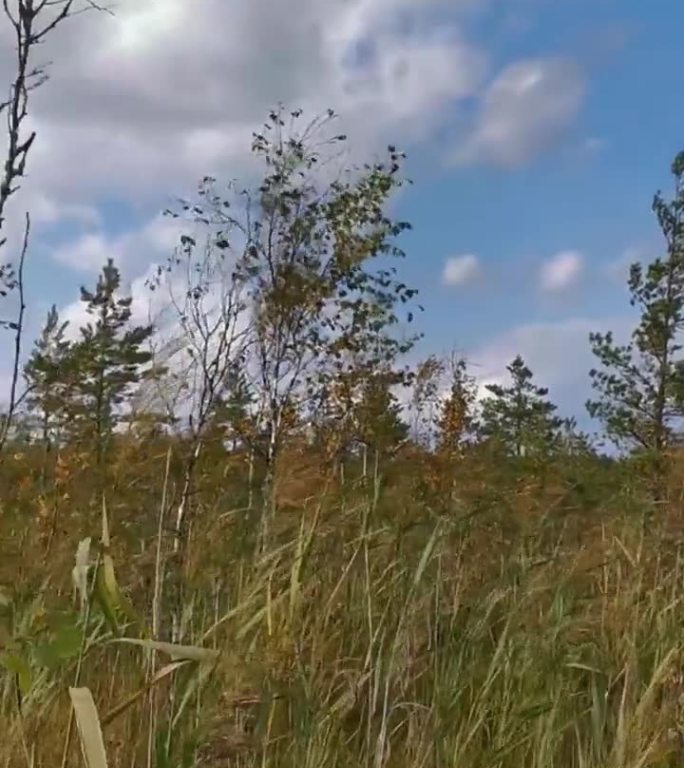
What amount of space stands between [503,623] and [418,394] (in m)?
6.76

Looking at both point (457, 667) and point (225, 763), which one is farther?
point (457, 667)

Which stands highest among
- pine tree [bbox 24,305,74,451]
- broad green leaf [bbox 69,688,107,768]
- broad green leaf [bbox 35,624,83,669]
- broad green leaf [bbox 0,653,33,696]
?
pine tree [bbox 24,305,74,451]

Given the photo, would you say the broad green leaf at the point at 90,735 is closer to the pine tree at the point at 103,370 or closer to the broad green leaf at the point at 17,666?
the broad green leaf at the point at 17,666

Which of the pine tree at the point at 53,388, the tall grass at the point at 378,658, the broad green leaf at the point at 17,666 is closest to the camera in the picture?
the broad green leaf at the point at 17,666

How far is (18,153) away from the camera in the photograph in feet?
8.57

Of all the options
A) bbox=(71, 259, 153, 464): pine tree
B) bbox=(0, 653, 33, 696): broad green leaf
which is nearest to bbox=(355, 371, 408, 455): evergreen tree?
bbox=(71, 259, 153, 464): pine tree

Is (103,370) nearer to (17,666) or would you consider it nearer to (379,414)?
(379,414)

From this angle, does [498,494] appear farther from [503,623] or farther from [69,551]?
[69,551]

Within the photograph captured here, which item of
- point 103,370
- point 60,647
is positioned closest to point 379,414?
point 103,370

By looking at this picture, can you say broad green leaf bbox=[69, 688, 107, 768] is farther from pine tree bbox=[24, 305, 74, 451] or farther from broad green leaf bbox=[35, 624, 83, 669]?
pine tree bbox=[24, 305, 74, 451]

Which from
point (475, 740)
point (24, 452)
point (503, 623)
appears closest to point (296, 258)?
point (24, 452)

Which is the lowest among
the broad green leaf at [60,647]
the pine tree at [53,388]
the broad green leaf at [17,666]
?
the broad green leaf at [17,666]

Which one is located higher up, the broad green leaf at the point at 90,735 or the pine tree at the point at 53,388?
the pine tree at the point at 53,388

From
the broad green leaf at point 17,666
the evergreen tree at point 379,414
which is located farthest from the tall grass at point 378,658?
the evergreen tree at point 379,414
